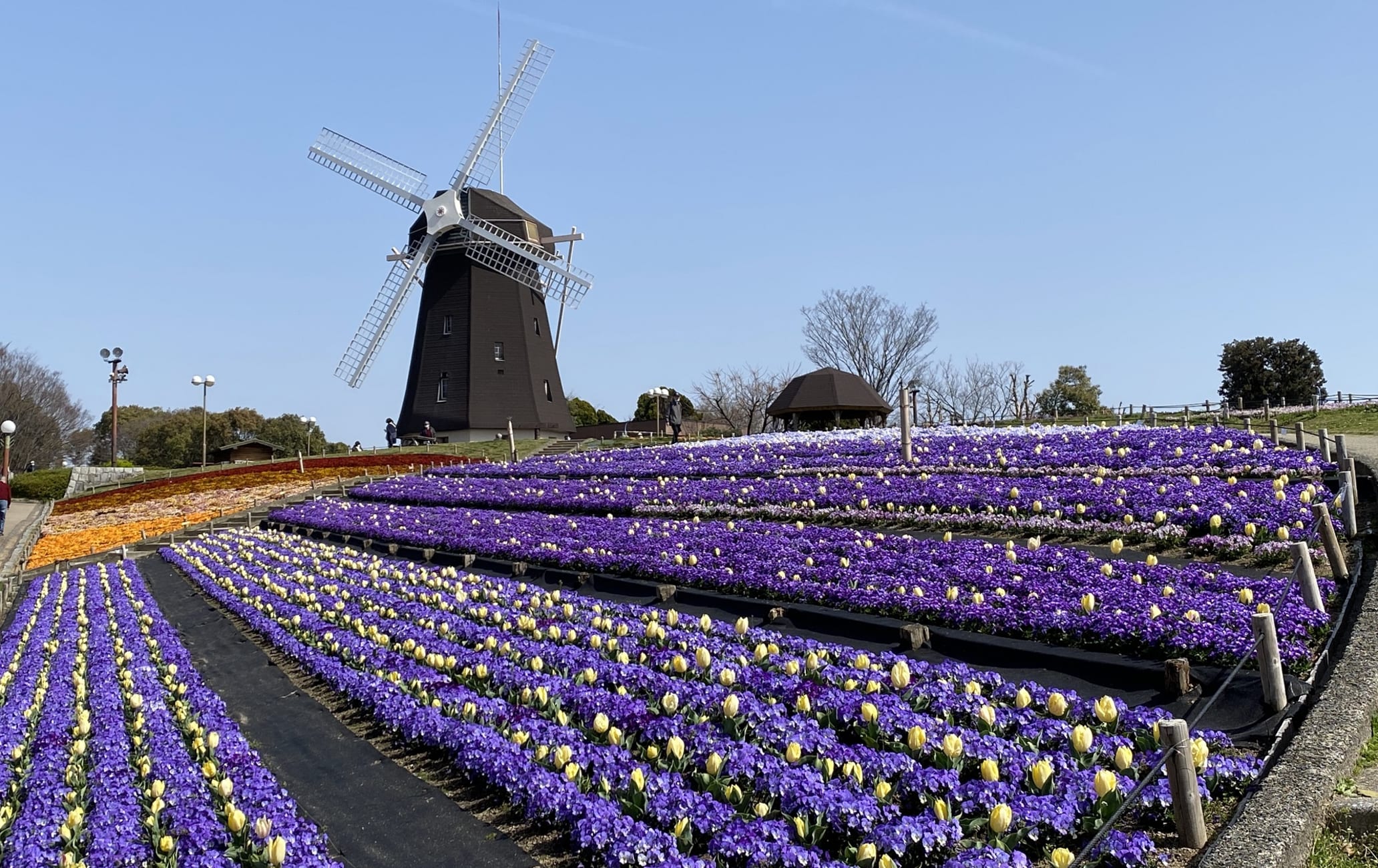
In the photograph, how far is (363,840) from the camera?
4715mm

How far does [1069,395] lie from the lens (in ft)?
194

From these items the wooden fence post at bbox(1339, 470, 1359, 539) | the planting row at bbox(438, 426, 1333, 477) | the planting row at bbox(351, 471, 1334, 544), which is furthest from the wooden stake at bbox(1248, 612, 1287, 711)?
the planting row at bbox(438, 426, 1333, 477)

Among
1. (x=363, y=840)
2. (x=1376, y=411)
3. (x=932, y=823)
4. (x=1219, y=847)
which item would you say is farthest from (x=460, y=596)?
(x=1376, y=411)

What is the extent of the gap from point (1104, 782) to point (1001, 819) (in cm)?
51

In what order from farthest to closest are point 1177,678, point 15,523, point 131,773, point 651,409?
1. point 651,409
2. point 15,523
3. point 131,773
4. point 1177,678

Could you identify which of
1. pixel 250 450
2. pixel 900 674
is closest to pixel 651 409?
pixel 250 450

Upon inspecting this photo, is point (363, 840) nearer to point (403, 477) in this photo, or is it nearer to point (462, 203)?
point (403, 477)

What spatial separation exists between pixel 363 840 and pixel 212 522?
2096 centimetres

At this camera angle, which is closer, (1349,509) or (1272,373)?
(1349,509)

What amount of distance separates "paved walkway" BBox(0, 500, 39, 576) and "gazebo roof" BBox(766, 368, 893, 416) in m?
26.9

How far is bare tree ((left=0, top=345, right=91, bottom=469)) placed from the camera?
5047cm

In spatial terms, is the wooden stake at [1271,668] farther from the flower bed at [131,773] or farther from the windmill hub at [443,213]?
the windmill hub at [443,213]

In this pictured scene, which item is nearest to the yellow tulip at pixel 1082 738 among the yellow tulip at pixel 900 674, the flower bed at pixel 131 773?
the yellow tulip at pixel 900 674

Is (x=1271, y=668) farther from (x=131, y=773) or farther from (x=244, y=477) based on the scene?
(x=244, y=477)
